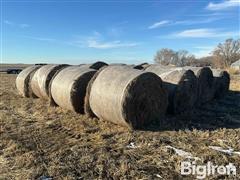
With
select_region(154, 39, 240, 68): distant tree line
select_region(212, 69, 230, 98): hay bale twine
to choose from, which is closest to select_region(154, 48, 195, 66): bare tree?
select_region(154, 39, 240, 68): distant tree line

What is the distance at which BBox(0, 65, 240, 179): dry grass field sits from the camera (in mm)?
4883

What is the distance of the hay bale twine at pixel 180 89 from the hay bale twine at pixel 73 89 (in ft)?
7.44

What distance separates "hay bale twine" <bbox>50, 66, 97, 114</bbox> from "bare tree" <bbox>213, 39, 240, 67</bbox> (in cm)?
6889

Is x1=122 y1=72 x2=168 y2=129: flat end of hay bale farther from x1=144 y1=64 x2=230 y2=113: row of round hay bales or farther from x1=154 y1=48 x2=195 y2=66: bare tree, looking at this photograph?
x1=154 y1=48 x2=195 y2=66: bare tree

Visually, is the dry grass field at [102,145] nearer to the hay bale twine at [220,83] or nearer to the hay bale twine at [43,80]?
the hay bale twine at [43,80]

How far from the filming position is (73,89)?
28.9 ft

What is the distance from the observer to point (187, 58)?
8538cm

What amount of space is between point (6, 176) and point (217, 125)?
16.6 feet

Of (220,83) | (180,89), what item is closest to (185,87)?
(180,89)

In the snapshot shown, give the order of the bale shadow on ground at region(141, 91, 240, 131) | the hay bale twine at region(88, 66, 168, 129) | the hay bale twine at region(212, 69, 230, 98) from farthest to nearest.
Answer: the hay bale twine at region(212, 69, 230, 98) < the bale shadow on ground at region(141, 91, 240, 131) < the hay bale twine at region(88, 66, 168, 129)

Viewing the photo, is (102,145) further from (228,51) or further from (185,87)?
(228,51)

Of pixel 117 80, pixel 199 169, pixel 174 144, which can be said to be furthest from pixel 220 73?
pixel 199 169

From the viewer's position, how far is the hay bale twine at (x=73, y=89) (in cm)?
884

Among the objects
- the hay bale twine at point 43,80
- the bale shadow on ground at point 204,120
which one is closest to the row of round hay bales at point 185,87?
the bale shadow on ground at point 204,120
